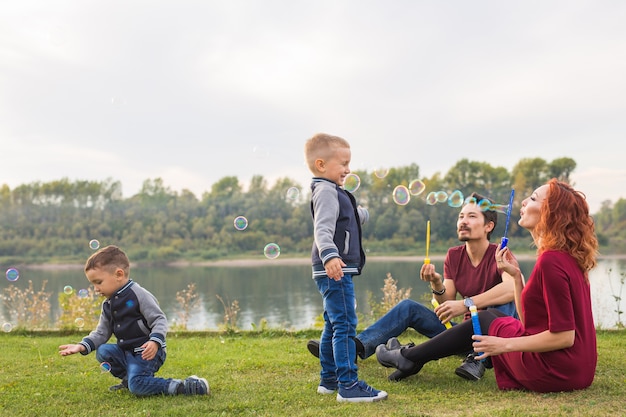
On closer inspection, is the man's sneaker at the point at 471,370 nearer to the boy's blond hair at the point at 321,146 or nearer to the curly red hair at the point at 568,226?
the curly red hair at the point at 568,226

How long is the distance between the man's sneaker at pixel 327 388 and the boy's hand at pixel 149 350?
3.49ft

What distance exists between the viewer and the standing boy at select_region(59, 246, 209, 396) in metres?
3.94

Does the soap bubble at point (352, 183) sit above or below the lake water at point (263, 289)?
above

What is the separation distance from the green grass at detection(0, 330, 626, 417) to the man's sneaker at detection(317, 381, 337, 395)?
5cm

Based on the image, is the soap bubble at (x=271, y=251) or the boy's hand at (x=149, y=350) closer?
the boy's hand at (x=149, y=350)

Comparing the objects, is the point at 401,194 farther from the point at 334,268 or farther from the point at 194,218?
the point at 194,218

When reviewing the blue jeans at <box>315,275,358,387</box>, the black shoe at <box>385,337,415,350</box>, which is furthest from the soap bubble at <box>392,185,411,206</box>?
the blue jeans at <box>315,275,358,387</box>

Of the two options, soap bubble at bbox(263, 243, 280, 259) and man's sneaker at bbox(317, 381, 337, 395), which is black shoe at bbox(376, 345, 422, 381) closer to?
man's sneaker at bbox(317, 381, 337, 395)

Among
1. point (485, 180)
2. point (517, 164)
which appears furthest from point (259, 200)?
point (517, 164)

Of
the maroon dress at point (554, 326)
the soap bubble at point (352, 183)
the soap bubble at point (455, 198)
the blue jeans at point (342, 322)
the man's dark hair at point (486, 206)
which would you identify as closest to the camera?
the maroon dress at point (554, 326)

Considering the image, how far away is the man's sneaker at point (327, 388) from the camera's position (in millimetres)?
3938

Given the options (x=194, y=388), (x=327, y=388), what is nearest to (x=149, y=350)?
(x=194, y=388)

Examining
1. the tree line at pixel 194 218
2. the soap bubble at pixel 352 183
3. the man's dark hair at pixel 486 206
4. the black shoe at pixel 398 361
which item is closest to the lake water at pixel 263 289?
the tree line at pixel 194 218

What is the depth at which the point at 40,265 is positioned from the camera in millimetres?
47188
